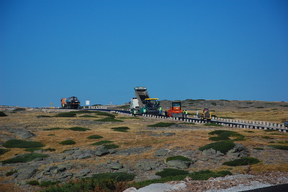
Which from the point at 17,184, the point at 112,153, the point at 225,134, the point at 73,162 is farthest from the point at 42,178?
the point at 225,134

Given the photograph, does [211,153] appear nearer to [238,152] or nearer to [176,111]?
[238,152]

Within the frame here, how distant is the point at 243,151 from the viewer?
30.5 m

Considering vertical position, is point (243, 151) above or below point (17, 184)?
above

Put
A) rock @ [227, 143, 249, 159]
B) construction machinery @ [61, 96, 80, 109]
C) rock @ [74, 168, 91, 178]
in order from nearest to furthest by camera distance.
Answer: rock @ [74, 168, 91, 178] < rock @ [227, 143, 249, 159] < construction machinery @ [61, 96, 80, 109]

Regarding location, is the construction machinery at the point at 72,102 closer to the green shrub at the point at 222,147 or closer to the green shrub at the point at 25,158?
the green shrub at the point at 25,158

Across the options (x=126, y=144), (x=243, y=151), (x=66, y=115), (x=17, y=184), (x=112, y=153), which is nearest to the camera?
(x=17, y=184)

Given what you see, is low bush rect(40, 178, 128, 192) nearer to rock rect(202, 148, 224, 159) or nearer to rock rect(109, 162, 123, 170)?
rock rect(109, 162, 123, 170)

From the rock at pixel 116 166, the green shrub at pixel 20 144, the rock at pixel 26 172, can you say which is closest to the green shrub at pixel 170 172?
the rock at pixel 116 166

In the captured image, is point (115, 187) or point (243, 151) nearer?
point (115, 187)

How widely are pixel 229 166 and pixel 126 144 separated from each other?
46.0 ft

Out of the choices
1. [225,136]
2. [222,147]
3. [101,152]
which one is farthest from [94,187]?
[225,136]

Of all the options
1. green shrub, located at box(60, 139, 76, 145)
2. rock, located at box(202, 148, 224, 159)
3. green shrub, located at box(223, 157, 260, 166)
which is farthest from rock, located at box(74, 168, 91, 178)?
green shrub, located at box(60, 139, 76, 145)

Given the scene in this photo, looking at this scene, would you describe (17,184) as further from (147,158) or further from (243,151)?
(243,151)

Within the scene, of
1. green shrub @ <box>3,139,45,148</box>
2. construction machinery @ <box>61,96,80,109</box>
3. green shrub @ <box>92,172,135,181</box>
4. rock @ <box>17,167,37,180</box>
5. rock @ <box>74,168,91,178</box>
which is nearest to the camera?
green shrub @ <box>92,172,135,181</box>
